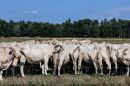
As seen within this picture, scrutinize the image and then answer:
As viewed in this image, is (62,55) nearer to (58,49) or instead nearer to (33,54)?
(58,49)

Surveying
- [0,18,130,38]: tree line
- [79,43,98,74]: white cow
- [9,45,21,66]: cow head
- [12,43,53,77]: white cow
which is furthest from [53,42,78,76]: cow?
[0,18,130,38]: tree line

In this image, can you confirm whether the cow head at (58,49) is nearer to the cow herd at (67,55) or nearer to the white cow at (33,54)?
the cow herd at (67,55)

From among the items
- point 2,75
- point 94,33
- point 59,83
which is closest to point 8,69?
point 2,75

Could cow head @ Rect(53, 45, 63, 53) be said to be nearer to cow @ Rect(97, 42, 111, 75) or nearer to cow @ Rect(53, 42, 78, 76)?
→ cow @ Rect(53, 42, 78, 76)

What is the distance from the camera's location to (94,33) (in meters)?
129

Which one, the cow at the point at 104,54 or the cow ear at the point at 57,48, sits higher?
the cow ear at the point at 57,48

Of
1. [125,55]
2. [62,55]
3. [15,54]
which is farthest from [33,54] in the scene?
[125,55]

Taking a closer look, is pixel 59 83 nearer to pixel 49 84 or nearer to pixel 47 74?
pixel 49 84

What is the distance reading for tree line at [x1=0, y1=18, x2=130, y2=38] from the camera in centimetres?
12584

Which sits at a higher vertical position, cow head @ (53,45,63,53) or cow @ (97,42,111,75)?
cow head @ (53,45,63,53)

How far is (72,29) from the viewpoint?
13338 cm

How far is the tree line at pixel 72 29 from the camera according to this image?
413ft

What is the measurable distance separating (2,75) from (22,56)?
1.71 metres

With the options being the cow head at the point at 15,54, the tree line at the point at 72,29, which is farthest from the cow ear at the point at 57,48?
the tree line at the point at 72,29
